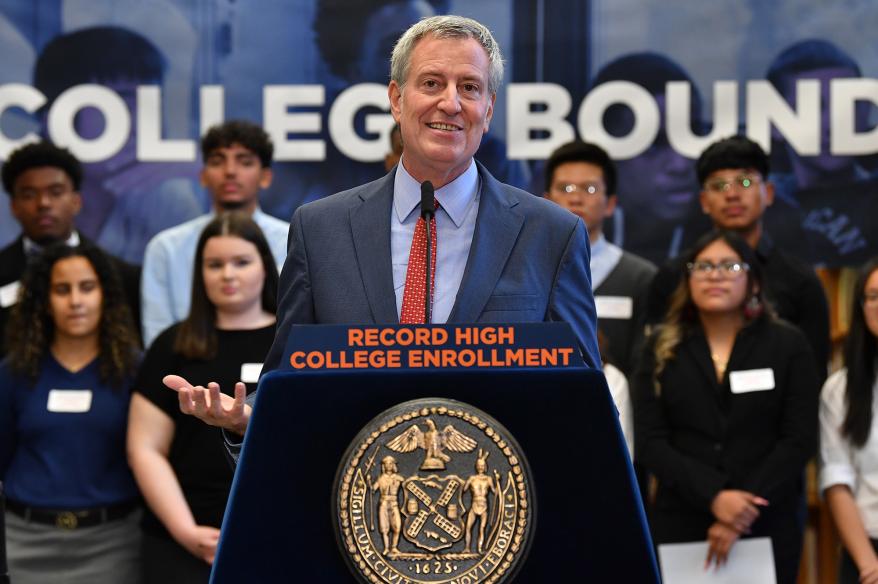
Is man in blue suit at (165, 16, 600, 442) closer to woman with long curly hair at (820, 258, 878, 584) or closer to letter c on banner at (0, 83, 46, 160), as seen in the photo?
woman with long curly hair at (820, 258, 878, 584)

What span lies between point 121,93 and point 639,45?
6.93ft

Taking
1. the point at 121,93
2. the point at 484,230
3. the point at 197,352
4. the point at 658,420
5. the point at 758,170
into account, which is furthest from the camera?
the point at 121,93

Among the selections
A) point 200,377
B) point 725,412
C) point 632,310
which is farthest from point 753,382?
point 200,377

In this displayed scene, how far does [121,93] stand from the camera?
5023 millimetres

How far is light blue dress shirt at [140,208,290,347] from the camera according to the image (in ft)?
15.6

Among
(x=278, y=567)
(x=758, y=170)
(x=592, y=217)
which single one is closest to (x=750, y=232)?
(x=758, y=170)

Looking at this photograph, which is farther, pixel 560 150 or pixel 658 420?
pixel 560 150

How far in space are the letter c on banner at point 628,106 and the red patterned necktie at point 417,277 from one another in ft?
9.40

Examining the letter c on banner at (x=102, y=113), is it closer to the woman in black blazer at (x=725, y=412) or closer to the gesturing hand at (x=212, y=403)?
the woman in black blazer at (x=725, y=412)

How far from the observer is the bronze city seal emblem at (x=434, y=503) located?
160cm

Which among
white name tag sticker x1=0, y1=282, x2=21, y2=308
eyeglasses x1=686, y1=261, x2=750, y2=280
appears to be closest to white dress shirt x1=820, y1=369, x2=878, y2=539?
eyeglasses x1=686, y1=261, x2=750, y2=280

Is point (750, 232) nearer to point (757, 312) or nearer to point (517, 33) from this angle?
point (757, 312)

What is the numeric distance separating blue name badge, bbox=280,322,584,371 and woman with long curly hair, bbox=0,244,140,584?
2719mm

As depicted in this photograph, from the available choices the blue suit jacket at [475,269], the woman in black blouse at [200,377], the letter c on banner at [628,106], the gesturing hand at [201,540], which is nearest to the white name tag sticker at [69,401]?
the woman in black blouse at [200,377]
